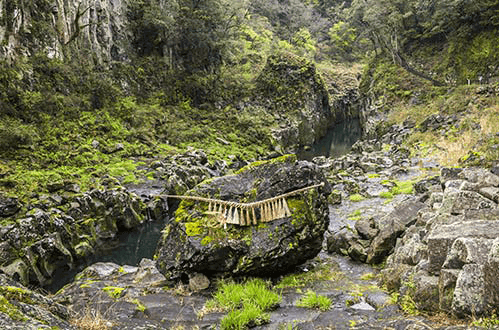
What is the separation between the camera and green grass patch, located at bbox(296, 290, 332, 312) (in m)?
5.76

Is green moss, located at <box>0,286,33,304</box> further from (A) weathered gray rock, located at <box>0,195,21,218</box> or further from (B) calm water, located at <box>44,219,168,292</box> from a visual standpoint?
(A) weathered gray rock, located at <box>0,195,21,218</box>

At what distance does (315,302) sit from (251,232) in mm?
2156

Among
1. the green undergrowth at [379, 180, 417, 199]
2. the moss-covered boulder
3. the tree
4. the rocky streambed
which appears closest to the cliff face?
the rocky streambed

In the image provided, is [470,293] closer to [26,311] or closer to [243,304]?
[243,304]

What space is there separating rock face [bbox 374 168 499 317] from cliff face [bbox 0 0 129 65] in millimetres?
22763

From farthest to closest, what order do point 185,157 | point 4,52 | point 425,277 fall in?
point 185,157
point 4,52
point 425,277

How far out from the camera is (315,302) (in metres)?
5.87

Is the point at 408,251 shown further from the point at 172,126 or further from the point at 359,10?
the point at 359,10

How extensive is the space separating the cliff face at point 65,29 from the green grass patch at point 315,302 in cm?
2172

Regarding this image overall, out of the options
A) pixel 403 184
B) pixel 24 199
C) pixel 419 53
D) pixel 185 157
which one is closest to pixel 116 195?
pixel 24 199

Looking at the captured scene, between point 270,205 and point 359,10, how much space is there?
4110 cm

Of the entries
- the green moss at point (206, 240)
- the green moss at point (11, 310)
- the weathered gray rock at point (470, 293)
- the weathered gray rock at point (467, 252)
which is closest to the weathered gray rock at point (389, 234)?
the weathered gray rock at point (467, 252)

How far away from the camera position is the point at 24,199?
14.0 meters

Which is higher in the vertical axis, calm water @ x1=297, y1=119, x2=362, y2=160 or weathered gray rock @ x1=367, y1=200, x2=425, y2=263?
calm water @ x1=297, y1=119, x2=362, y2=160
